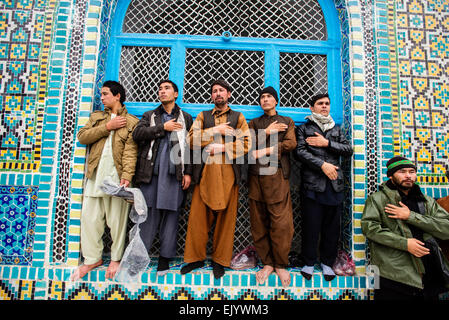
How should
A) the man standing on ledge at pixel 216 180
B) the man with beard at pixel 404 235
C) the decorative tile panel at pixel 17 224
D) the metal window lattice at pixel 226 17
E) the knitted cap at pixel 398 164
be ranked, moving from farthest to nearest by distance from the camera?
the metal window lattice at pixel 226 17 → the decorative tile panel at pixel 17 224 → the man standing on ledge at pixel 216 180 → the knitted cap at pixel 398 164 → the man with beard at pixel 404 235

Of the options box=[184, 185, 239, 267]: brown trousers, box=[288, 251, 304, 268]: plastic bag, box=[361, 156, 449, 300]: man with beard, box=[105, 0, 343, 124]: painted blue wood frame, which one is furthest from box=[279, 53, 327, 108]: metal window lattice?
box=[288, 251, 304, 268]: plastic bag

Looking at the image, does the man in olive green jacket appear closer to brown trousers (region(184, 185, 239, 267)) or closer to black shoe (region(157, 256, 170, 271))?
black shoe (region(157, 256, 170, 271))

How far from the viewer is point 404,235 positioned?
8.02ft

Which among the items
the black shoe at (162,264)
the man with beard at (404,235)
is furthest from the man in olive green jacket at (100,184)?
the man with beard at (404,235)

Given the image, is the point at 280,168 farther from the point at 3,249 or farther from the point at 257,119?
the point at 3,249

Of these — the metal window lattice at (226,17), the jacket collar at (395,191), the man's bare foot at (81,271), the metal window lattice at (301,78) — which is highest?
the metal window lattice at (226,17)

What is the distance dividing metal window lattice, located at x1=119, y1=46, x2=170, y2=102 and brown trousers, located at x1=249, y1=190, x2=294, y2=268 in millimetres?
1818

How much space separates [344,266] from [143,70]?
317 cm

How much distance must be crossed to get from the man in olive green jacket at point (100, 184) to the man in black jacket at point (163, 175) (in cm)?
15

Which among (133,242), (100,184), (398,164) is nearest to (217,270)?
(133,242)

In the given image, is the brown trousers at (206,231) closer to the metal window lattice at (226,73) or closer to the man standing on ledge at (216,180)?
the man standing on ledge at (216,180)

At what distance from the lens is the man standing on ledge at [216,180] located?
2.69 m

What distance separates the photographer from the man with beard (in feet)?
7.85

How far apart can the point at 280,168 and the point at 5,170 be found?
2.86m
